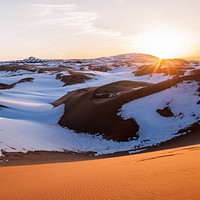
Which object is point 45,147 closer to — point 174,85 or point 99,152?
point 99,152

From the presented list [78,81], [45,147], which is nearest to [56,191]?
[45,147]

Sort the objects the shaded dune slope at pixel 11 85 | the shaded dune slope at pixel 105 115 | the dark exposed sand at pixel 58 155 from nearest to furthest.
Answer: the dark exposed sand at pixel 58 155
the shaded dune slope at pixel 105 115
the shaded dune slope at pixel 11 85

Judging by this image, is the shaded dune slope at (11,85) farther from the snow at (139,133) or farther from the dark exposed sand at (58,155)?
the dark exposed sand at (58,155)

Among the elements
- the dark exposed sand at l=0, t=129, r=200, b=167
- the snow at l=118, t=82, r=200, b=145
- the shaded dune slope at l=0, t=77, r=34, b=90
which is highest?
the shaded dune slope at l=0, t=77, r=34, b=90

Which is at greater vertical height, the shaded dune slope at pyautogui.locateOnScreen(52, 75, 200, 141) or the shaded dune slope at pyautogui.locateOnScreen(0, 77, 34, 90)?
the shaded dune slope at pyautogui.locateOnScreen(0, 77, 34, 90)

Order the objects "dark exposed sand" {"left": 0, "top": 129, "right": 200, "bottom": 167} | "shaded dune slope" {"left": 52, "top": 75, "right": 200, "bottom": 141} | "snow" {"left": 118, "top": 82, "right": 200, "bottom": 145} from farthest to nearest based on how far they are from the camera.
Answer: "shaded dune slope" {"left": 52, "top": 75, "right": 200, "bottom": 141} → "snow" {"left": 118, "top": 82, "right": 200, "bottom": 145} → "dark exposed sand" {"left": 0, "top": 129, "right": 200, "bottom": 167}

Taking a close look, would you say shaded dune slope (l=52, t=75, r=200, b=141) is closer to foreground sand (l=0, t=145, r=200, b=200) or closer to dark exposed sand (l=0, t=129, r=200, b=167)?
dark exposed sand (l=0, t=129, r=200, b=167)

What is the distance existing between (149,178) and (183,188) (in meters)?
1.96

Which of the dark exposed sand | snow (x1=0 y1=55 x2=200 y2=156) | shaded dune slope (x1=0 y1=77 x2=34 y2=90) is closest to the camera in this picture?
the dark exposed sand

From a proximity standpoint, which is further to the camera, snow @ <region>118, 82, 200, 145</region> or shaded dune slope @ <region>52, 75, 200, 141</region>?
shaded dune slope @ <region>52, 75, 200, 141</region>

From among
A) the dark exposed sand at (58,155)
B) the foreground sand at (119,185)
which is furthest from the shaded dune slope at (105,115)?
the foreground sand at (119,185)

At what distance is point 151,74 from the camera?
306 ft

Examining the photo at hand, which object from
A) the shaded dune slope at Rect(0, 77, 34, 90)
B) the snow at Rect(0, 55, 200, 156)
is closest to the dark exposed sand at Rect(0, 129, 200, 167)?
the snow at Rect(0, 55, 200, 156)

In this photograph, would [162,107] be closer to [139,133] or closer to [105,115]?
[139,133]
